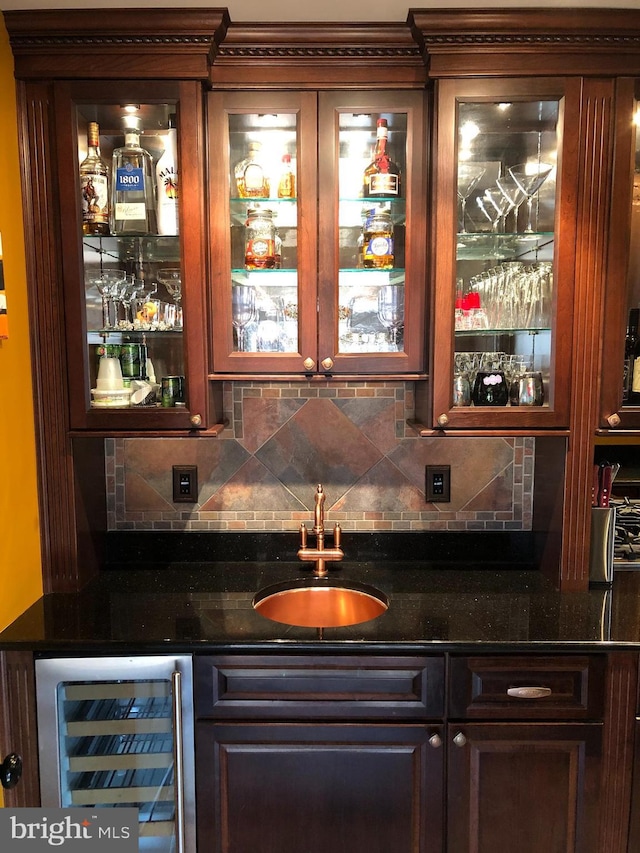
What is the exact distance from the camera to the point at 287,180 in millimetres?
1742

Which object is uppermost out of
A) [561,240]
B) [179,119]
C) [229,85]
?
[229,85]

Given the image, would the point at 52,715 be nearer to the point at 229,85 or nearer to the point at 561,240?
the point at 229,85

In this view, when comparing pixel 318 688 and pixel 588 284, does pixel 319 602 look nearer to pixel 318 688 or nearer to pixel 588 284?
pixel 318 688

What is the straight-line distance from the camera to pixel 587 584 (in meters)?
1.83

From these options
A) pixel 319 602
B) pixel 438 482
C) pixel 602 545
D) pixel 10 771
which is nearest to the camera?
pixel 10 771

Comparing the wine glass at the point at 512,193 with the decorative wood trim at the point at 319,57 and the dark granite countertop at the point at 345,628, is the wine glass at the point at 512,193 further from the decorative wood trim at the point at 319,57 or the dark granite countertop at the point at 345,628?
the dark granite countertop at the point at 345,628

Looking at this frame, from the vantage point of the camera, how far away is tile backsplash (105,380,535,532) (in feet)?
6.77

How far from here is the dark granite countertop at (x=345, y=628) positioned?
151cm

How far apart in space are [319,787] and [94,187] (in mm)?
1694

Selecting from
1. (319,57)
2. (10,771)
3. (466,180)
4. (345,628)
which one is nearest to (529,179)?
(466,180)

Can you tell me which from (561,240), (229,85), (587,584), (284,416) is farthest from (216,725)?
(229,85)

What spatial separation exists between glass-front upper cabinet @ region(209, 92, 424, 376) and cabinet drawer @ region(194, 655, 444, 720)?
78 cm

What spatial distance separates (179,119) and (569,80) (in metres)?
1.05

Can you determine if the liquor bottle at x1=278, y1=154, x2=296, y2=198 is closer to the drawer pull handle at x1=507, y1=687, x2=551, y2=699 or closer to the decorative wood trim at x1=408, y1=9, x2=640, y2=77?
the decorative wood trim at x1=408, y1=9, x2=640, y2=77
